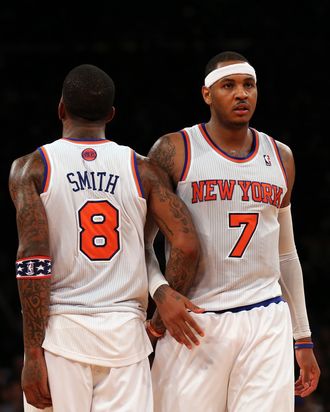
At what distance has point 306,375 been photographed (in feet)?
16.9

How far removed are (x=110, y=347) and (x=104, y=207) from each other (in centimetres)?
68

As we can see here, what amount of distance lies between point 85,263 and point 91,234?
0.47 ft

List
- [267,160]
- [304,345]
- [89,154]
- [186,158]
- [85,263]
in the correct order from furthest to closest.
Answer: [304,345] → [267,160] → [186,158] → [89,154] → [85,263]

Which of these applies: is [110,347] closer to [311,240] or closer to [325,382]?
[325,382]

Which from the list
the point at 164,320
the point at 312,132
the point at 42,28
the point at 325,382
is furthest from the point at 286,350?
the point at 42,28

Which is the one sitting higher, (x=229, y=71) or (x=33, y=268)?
(x=229, y=71)

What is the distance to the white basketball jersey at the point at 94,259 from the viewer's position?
13.8ft

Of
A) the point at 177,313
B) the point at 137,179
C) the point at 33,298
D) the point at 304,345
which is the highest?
the point at 137,179

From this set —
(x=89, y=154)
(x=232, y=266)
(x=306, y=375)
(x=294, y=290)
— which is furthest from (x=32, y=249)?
(x=306, y=375)

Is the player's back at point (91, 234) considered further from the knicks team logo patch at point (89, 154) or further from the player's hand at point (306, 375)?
the player's hand at point (306, 375)

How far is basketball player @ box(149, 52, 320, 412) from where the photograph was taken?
472cm

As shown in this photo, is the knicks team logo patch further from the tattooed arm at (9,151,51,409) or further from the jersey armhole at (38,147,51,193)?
the tattooed arm at (9,151,51,409)

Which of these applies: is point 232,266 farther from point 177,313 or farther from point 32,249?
point 32,249

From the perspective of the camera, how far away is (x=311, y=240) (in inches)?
516
